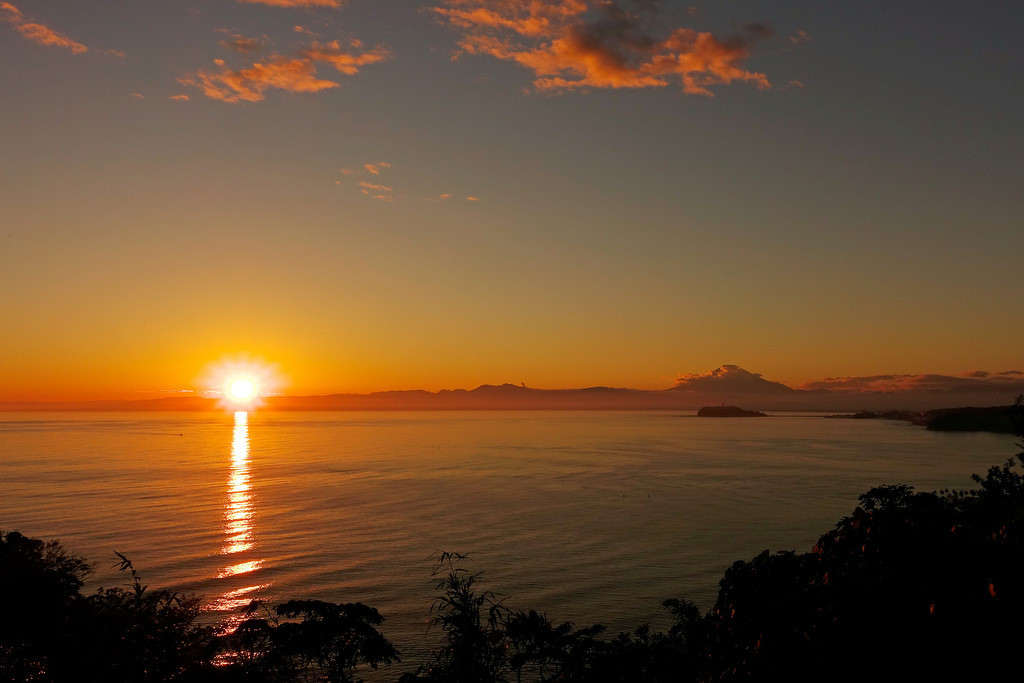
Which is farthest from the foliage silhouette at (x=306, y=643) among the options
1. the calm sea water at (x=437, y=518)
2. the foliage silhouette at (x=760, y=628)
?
the calm sea water at (x=437, y=518)

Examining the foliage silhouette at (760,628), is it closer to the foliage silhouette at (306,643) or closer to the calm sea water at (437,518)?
the foliage silhouette at (306,643)

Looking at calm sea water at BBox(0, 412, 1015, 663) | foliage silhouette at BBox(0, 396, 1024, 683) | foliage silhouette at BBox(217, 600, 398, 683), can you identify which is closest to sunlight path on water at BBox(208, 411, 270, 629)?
calm sea water at BBox(0, 412, 1015, 663)

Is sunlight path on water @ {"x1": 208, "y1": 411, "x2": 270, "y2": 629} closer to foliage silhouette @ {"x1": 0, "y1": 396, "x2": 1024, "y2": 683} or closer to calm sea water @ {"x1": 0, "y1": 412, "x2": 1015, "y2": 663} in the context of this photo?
calm sea water @ {"x1": 0, "y1": 412, "x2": 1015, "y2": 663}

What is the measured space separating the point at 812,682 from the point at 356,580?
1294 inches

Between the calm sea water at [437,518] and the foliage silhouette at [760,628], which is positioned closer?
the foliage silhouette at [760,628]

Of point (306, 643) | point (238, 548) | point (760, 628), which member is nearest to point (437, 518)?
point (238, 548)

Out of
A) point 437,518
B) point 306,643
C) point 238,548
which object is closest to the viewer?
point 306,643

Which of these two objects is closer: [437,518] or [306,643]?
[306,643]

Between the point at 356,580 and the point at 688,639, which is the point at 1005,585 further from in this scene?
the point at 356,580

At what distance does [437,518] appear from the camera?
220 ft

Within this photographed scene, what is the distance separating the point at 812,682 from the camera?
16.2 meters

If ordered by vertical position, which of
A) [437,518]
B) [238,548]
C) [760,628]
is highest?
[760,628]

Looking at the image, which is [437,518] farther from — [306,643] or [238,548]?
[306,643]

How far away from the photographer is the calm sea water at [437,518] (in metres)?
41.6
